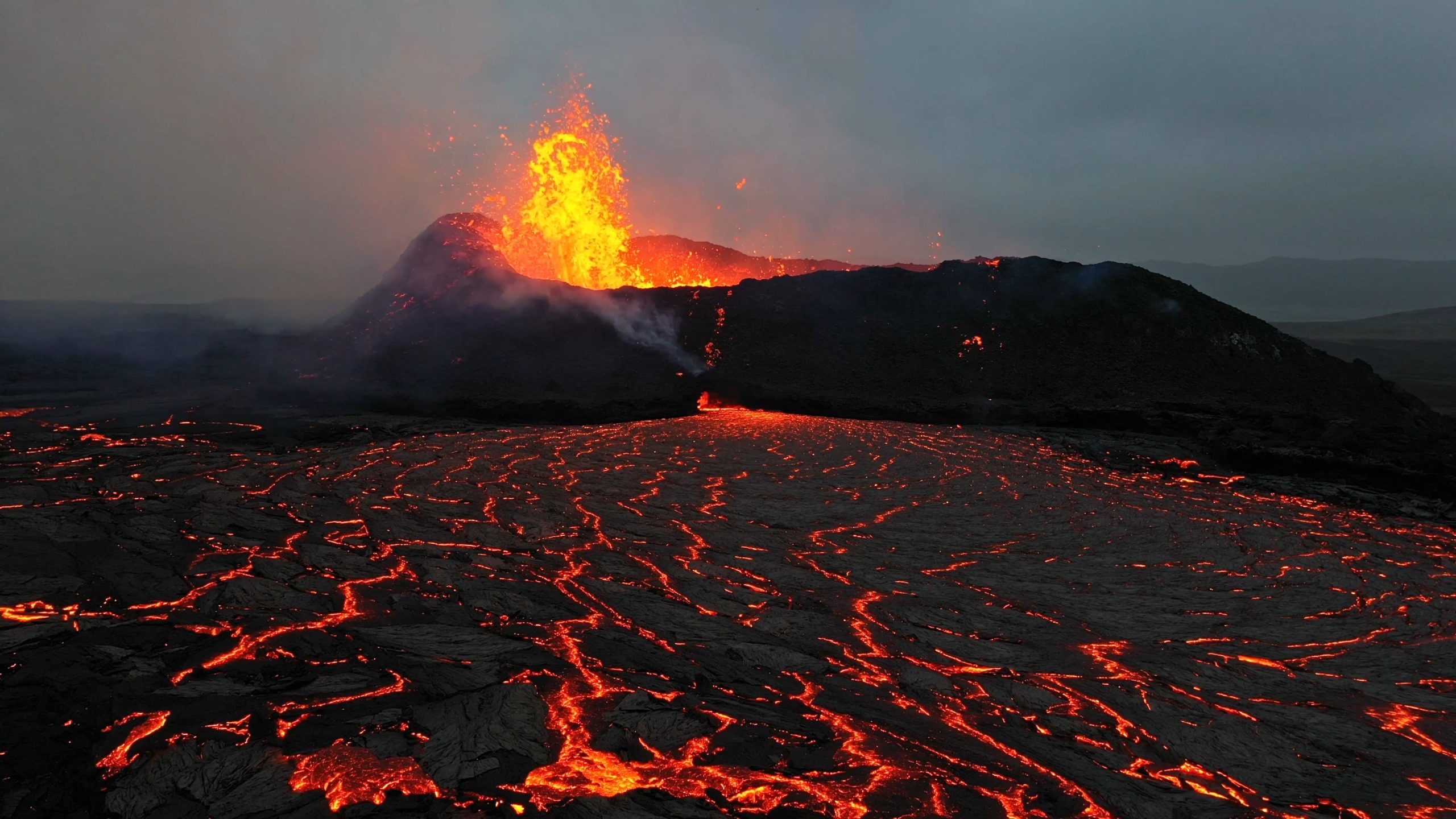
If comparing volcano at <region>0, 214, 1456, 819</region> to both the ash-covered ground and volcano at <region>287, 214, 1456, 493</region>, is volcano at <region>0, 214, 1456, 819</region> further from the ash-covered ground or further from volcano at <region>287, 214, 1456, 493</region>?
volcano at <region>287, 214, 1456, 493</region>

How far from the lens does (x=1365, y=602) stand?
7539 mm

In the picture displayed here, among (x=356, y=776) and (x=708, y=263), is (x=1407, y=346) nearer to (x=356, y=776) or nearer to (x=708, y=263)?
(x=708, y=263)

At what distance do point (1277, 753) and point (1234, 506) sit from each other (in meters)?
8.85

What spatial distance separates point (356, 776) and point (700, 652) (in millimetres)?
2589

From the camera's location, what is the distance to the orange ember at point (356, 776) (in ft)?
12.2

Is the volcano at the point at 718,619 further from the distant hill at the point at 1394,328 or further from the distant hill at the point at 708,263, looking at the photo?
the distant hill at the point at 1394,328

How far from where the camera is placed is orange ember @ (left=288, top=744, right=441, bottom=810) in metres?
3.71

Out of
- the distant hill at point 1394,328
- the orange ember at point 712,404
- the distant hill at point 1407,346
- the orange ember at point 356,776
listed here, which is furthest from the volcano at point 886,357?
the distant hill at point 1394,328

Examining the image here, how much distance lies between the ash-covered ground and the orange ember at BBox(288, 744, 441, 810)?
0.9 inches

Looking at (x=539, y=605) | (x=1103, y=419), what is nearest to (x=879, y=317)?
(x=1103, y=419)

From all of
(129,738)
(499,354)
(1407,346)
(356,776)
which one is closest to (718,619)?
(356,776)

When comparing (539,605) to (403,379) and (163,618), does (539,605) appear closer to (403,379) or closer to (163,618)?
(163,618)

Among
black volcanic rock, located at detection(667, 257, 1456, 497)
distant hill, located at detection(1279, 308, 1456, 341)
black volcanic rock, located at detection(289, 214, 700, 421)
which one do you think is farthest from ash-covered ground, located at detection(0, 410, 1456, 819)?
distant hill, located at detection(1279, 308, 1456, 341)

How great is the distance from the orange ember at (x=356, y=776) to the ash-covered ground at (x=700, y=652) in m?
0.02
